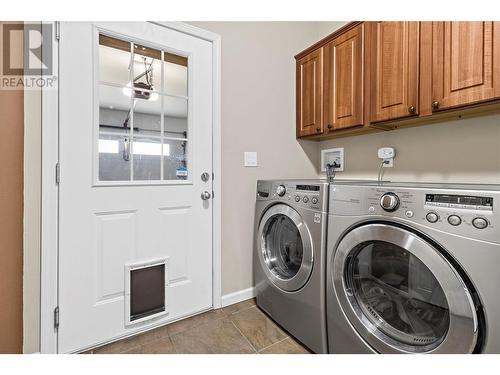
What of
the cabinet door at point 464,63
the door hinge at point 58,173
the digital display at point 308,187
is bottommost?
the digital display at point 308,187

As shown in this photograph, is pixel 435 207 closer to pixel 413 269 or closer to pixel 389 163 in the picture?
pixel 413 269

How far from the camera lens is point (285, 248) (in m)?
1.64

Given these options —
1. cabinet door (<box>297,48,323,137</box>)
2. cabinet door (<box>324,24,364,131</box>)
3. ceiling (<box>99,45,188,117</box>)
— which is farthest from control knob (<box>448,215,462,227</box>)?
ceiling (<box>99,45,188,117</box>)

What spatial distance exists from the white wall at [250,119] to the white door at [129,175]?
16 centimetres

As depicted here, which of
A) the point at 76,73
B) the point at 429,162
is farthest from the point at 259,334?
the point at 76,73

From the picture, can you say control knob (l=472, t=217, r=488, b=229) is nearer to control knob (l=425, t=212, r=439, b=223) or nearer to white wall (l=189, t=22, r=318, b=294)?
control knob (l=425, t=212, r=439, b=223)

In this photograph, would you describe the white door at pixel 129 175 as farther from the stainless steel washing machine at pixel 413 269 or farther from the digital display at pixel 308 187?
the stainless steel washing machine at pixel 413 269

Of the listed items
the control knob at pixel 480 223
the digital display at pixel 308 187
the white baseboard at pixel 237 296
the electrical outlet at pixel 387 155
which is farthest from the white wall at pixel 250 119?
the control knob at pixel 480 223

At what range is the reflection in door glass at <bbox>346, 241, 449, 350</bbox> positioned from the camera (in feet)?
3.07

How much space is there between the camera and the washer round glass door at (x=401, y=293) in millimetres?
831

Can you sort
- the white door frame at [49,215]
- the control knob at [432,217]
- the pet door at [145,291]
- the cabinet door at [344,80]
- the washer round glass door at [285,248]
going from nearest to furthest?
1. the control knob at [432,217]
2. the white door frame at [49,215]
3. the washer round glass door at [285,248]
4. the pet door at [145,291]
5. the cabinet door at [344,80]

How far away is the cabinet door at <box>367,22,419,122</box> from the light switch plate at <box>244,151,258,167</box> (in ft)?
2.83

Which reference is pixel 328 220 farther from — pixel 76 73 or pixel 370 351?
pixel 76 73

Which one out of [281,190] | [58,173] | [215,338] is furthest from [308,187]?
[58,173]
